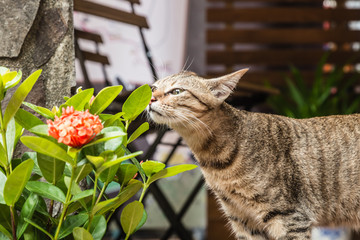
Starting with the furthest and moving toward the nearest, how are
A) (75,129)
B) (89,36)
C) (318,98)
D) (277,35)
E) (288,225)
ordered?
(277,35) → (318,98) → (89,36) → (288,225) → (75,129)

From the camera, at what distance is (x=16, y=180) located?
870mm

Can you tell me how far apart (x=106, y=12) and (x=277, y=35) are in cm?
213

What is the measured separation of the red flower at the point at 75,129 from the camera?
2.70 feet

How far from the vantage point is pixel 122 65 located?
312 centimetres

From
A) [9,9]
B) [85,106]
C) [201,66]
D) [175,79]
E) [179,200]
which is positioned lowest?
[179,200]

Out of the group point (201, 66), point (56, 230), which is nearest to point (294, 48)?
point (201, 66)

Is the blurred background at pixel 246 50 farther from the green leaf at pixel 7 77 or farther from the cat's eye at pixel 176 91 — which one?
the green leaf at pixel 7 77

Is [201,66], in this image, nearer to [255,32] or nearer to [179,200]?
[255,32]

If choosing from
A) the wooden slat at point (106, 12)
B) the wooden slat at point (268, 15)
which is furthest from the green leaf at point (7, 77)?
the wooden slat at point (268, 15)

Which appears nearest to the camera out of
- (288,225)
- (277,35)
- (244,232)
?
(288,225)

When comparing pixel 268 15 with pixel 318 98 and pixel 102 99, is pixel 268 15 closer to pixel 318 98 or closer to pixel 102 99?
pixel 318 98

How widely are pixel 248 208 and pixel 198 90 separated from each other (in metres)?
0.42

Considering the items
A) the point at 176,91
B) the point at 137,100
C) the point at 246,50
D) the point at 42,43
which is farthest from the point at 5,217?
the point at 246,50

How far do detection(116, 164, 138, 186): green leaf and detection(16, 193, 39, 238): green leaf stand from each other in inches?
7.4
